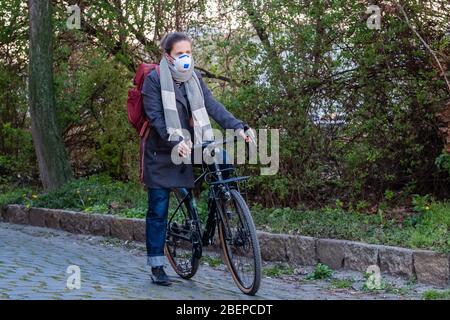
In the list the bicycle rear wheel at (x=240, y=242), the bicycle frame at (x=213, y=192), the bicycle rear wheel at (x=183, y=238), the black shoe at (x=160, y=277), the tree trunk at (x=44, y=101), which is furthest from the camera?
the tree trunk at (x=44, y=101)

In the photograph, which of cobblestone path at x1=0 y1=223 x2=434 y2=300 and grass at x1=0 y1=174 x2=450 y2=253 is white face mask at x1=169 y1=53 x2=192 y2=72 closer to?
grass at x1=0 y1=174 x2=450 y2=253

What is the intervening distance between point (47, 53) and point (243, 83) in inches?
130

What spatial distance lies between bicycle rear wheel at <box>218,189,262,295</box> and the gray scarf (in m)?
0.56

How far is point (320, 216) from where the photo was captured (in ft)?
30.0

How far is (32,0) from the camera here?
12.3 metres

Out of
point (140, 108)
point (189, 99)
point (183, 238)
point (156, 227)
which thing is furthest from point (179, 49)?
point (183, 238)

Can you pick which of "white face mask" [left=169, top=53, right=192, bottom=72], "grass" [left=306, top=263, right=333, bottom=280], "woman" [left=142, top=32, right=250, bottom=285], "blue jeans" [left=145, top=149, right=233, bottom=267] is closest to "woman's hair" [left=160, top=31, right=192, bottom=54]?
"woman" [left=142, top=32, right=250, bottom=285]

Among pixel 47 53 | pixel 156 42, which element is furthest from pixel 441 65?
pixel 47 53

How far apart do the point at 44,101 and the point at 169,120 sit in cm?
631

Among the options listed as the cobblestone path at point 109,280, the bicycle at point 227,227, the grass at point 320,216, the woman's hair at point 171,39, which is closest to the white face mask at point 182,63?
the woman's hair at point 171,39

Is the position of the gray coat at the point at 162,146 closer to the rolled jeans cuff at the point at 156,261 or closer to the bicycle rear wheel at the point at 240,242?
the bicycle rear wheel at the point at 240,242

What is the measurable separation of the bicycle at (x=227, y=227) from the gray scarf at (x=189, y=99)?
172 millimetres

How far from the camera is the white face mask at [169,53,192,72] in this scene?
22.4 feet

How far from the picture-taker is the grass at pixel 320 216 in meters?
7.77
